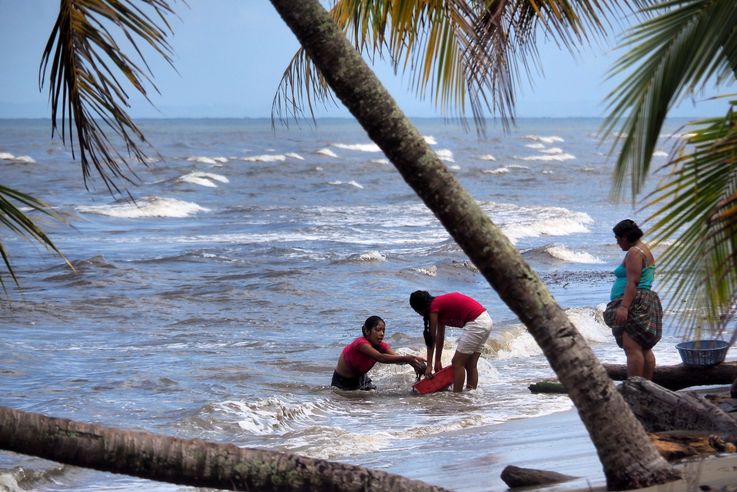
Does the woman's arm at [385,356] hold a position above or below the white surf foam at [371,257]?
above

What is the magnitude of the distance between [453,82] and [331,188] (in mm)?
36454

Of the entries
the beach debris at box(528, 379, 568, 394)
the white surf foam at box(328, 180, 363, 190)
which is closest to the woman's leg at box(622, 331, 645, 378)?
the beach debris at box(528, 379, 568, 394)

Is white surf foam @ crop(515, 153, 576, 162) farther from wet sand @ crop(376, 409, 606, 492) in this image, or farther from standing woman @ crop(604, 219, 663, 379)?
wet sand @ crop(376, 409, 606, 492)

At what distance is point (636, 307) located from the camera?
24.1ft

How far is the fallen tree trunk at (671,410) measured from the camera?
551cm

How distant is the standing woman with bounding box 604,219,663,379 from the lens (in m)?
7.24

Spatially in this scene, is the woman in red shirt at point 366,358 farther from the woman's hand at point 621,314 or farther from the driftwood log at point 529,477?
the driftwood log at point 529,477

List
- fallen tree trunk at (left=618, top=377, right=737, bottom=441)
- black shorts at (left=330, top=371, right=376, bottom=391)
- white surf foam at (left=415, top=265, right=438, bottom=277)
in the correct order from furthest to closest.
Answer: white surf foam at (left=415, top=265, right=438, bottom=277), black shorts at (left=330, top=371, right=376, bottom=391), fallen tree trunk at (left=618, top=377, right=737, bottom=441)

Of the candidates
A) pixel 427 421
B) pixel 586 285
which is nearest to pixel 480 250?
pixel 427 421

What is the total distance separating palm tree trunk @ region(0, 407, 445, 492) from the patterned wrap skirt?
391 centimetres

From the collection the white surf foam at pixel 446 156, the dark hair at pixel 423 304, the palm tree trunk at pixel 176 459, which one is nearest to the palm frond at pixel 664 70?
the palm tree trunk at pixel 176 459

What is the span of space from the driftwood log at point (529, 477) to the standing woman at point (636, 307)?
8.20 feet

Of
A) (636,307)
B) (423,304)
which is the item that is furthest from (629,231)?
(423,304)

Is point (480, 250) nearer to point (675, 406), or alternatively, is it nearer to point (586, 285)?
point (675, 406)
